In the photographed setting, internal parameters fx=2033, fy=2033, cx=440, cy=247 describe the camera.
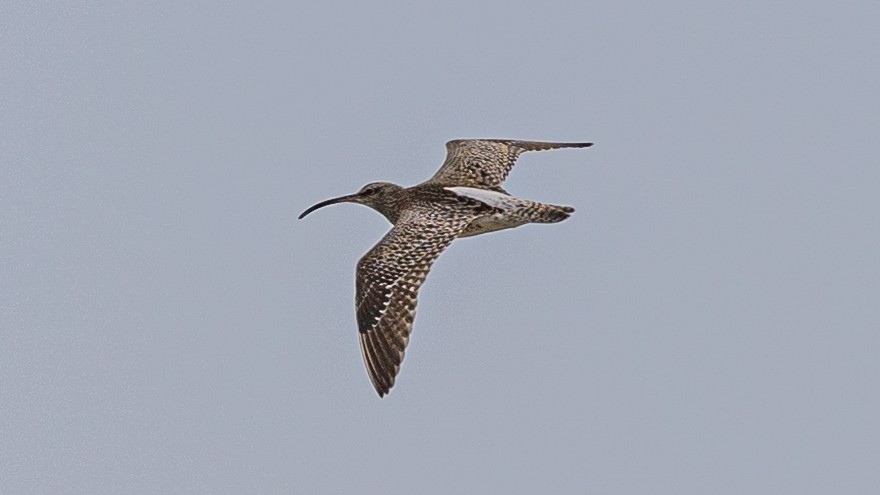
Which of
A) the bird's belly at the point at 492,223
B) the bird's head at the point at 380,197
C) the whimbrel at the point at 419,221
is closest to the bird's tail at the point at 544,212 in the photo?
the whimbrel at the point at 419,221

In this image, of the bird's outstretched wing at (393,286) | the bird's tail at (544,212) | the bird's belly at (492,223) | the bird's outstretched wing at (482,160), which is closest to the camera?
the bird's outstretched wing at (393,286)

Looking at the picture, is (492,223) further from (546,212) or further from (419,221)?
(419,221)

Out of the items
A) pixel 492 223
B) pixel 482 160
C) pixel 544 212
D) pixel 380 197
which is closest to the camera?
pixel 544 212

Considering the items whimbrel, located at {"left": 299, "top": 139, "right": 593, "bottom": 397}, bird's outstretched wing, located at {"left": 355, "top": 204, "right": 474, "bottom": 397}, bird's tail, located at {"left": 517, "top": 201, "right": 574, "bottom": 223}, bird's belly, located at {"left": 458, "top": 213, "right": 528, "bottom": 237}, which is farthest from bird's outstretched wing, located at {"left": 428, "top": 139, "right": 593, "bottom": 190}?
bird's outstretched wing, located at {"left": 355, "top": 204, "right": 474, "bottom": 397}

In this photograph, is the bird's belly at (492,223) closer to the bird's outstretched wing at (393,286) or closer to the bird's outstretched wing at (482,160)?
the bird's outstretched wing at (393,286)

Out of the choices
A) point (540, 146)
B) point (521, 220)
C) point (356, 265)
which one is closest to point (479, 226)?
point (521, 220)

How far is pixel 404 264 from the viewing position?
1153 inches

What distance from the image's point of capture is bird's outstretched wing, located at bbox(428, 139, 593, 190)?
34.3 m

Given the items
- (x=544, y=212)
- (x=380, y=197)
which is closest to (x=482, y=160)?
(x=380, y=197)

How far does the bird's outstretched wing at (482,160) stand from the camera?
3434 centimetres

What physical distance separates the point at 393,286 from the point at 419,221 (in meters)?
2.17

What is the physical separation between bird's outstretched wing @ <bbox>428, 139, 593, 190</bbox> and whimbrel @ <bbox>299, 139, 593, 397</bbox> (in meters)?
0.02

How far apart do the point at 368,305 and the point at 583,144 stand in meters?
8.16

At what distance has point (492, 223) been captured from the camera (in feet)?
103
